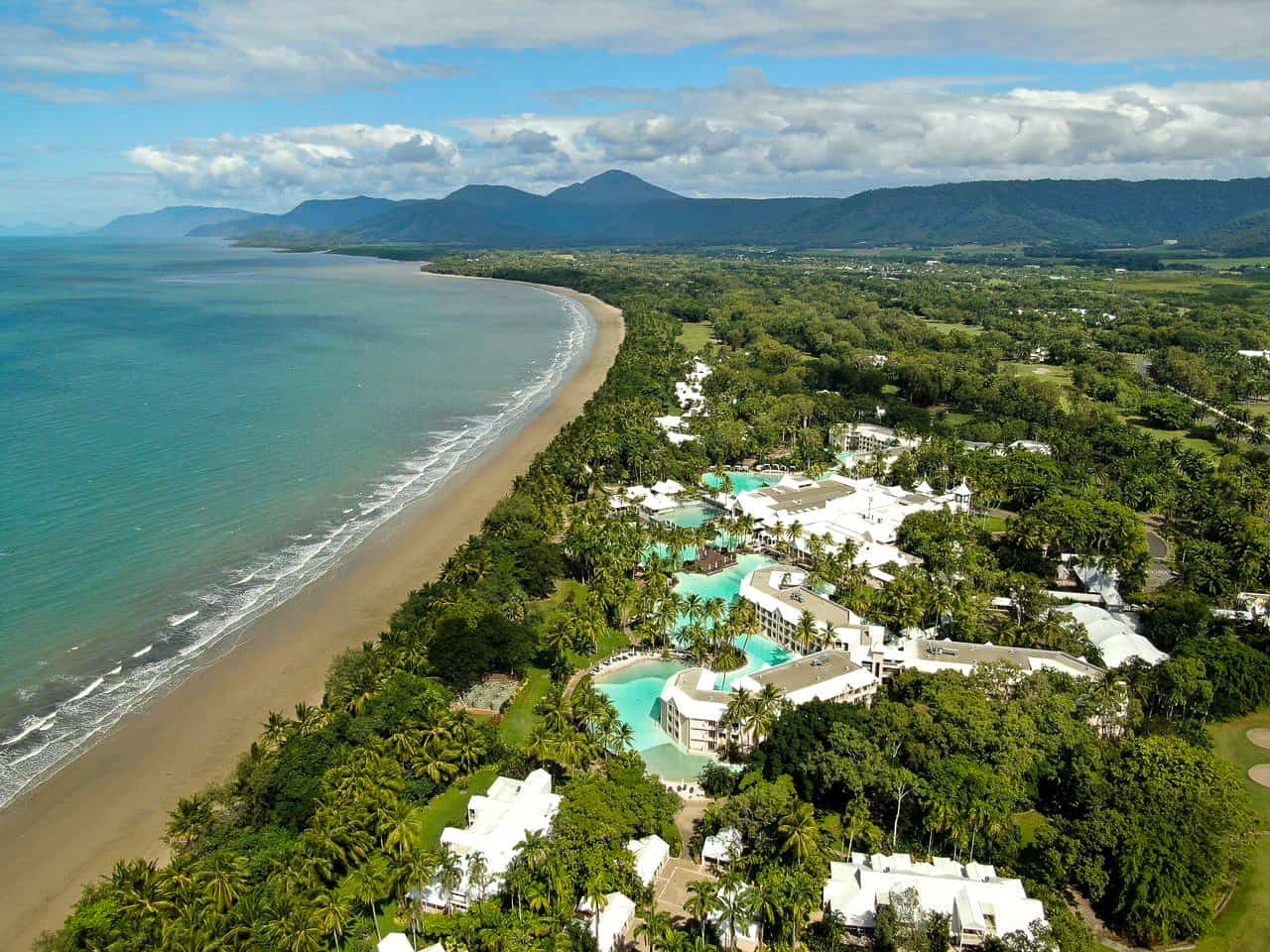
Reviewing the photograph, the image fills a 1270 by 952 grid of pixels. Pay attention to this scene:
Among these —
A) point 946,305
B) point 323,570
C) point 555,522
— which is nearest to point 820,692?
point 555,522

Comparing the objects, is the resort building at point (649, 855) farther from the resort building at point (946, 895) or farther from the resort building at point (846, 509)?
the resort building at point (846, 509)

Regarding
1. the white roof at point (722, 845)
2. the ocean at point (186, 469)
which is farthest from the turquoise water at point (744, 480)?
the white roof at point (722, 845)

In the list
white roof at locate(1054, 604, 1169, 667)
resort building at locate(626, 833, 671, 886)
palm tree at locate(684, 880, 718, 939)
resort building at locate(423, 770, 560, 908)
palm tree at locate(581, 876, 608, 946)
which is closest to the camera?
palm tree at locate(684, 880, 718, 939)

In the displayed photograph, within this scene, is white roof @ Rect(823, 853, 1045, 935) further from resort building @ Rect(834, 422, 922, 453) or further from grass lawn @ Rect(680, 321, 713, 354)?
grass lawn @ Rect(680, 321, 713, 354)

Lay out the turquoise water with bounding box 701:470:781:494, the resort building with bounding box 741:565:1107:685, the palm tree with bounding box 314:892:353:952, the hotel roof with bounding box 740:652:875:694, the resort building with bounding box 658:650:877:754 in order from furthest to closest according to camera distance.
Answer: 1. the turquoise water with bounding box 701:470:781:494
2. the resort building with bounding box 741:565:1107:685
3. the hotel roof with bounding box 740:652:875:694
4. the resort building with bounding box 658:650:877:754
5. the palm tree with bounding box 314:892:353:952

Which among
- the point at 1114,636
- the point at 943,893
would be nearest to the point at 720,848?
the point at 943,893

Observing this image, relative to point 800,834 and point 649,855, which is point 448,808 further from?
point 800,834

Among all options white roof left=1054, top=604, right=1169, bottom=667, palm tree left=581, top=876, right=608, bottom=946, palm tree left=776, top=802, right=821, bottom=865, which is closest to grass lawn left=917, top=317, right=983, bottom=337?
white roof left=1054, top=604, right=1169, bottom=667
